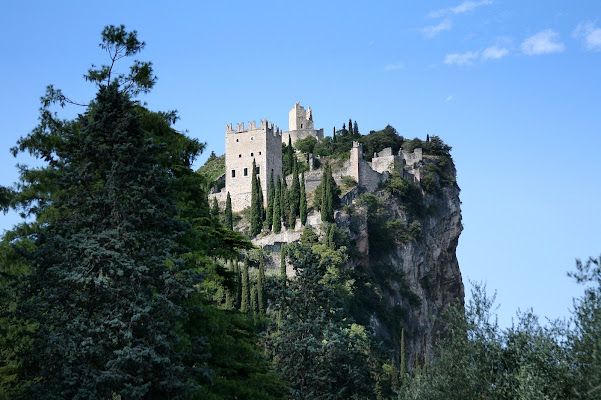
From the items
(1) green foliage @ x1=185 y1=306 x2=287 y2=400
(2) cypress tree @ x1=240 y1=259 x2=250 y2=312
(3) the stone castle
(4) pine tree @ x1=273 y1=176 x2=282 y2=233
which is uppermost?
(3) the stone castle

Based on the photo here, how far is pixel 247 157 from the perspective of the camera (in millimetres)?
90062

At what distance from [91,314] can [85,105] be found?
5468mm

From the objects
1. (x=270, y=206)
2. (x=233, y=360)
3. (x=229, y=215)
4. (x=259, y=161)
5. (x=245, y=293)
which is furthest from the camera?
(x=259, y=161)

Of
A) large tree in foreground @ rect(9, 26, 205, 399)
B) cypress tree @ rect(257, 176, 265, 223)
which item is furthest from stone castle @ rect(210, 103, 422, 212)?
large tree in foreground @ rect(9, 26, 205, 399)

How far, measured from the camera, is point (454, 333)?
21.8m

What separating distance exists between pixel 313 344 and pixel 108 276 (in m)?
9.03

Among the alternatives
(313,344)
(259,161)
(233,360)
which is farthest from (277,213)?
(233,360)

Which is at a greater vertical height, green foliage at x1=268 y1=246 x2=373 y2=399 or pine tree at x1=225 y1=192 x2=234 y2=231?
pine tree at x1=225 y1=192 x2=234 y2=231

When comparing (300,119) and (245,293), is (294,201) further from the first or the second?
(300,119)

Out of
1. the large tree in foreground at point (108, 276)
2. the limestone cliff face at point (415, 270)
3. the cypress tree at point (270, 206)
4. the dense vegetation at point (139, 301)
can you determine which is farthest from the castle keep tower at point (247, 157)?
the large tree in foreground at point (108, 276)

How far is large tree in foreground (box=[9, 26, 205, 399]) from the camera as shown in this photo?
54.4 ft

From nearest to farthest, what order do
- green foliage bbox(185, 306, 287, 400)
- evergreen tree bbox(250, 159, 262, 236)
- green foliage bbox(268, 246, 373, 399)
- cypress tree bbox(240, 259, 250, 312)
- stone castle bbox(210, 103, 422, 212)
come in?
green foliage bbox(185, 306, 287, 400) → green foliage bbox(268, 246, 373, 399) → cypress tree bbox(240, 259, 250, 312) → evergreen tree bbox(250, 159, 262, 236) → stone castle bbox(210, 103, 422, 212)

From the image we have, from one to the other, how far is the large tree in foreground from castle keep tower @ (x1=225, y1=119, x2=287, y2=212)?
67.1 m

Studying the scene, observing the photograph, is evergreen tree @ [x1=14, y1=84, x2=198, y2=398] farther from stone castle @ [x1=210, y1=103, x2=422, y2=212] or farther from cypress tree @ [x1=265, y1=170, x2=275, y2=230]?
stone castle @ [x1=210, y1=103, x2=422, y2=212]
